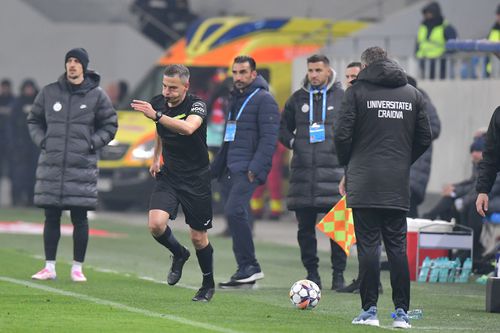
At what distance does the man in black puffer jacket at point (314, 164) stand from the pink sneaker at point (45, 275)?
2160 millimetres

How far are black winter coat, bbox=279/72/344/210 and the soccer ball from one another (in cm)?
173

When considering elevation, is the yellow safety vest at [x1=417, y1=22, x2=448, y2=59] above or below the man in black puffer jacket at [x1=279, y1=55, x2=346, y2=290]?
above

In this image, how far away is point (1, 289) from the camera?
12.8 meters

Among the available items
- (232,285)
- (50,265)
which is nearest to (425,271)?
(232,285)

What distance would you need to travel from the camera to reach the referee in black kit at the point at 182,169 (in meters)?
11.8

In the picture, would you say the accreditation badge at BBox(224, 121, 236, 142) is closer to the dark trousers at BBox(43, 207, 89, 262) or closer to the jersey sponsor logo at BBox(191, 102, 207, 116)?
the dark trousers at BBox(43, 207, 89, 262)

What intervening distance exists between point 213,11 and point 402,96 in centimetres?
1972

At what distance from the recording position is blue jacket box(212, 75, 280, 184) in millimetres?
13711

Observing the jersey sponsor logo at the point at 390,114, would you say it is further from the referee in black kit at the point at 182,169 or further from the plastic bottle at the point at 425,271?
the plastic bottle at the point at 425,271

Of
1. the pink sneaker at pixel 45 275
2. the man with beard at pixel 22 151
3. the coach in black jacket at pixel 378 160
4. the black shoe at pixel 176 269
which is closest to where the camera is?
the coach in black jacket at pixel 378 160

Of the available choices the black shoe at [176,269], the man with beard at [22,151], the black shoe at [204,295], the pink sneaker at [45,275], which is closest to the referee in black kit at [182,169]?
the black shoe at [204,295]

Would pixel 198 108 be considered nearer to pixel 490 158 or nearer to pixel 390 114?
pixel 390 114

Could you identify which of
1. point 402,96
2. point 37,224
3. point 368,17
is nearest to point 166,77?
point 402,96

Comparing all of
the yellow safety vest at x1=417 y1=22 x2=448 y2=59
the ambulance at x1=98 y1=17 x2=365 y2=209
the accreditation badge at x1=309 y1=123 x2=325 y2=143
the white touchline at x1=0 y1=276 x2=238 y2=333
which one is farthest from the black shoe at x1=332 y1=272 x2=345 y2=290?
the ambulance at x1=98 y1=17 x2=365 y2=209
